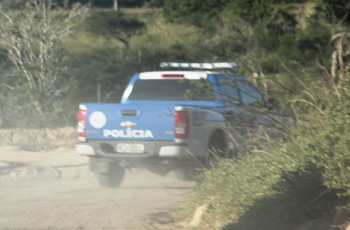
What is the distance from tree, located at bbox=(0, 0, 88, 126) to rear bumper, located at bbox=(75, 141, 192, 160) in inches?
319

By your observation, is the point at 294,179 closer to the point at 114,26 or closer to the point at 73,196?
the point at 73,196

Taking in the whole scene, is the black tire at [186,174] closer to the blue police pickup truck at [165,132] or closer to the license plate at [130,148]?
the blue police pickup truck at [165,132]

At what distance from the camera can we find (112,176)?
11.2 meters

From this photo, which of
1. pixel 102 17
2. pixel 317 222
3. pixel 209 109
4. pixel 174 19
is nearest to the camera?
pixel 317 222

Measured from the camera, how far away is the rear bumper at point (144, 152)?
10.2 metres

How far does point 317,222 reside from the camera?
6992 mm

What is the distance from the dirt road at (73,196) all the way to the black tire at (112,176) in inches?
4.7

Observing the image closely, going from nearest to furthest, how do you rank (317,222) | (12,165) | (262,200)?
(317,222) → (262,200) → (12,165)

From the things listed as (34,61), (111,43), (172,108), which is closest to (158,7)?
(111,43)

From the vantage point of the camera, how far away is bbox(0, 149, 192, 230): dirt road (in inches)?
332

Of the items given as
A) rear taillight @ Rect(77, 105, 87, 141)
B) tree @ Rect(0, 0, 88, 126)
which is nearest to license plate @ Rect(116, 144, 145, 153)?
rear taillight @ Rect(77, 105, 87, 141)

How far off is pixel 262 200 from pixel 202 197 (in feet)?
3.94

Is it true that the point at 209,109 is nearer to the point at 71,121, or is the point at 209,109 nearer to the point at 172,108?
the point at 172,108

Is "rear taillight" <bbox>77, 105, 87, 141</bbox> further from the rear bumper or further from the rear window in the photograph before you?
the rear window
